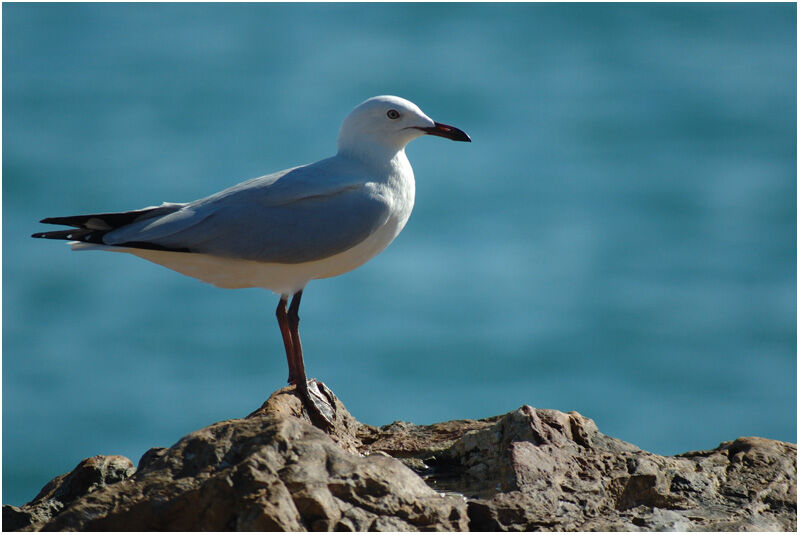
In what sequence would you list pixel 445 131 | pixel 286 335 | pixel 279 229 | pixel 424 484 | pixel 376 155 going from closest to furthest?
pixel 424 484
pixel 279 229
pixel 286 335
pixel 376 155
pixel 445 131

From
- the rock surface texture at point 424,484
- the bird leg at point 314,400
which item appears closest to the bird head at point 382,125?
the bird leg at point 314,400

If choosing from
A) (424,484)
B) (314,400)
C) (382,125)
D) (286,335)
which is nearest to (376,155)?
(382,125)

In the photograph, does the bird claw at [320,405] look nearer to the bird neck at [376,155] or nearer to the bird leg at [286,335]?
the bird leg at [286,335]

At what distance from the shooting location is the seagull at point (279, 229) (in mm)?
7340

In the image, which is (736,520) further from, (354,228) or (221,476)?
(354,228)

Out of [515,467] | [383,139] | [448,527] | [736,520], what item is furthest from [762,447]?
[383,139]

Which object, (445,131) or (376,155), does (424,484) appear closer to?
(376,155)

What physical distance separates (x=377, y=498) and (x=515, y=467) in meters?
1.05

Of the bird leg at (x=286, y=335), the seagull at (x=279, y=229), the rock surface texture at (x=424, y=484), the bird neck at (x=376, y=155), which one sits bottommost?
the rock surface texture at (x=424, y=484)

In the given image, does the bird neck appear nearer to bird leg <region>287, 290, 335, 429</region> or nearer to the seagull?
the seagull

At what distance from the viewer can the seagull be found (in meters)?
7.34

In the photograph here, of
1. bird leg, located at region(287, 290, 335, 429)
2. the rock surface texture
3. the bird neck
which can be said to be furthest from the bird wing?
the rock surface texture

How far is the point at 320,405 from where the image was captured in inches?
269

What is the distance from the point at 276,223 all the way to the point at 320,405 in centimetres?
144
